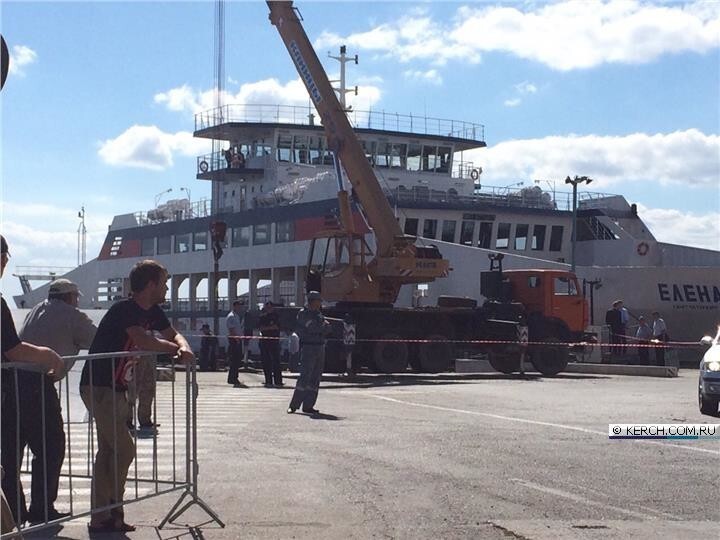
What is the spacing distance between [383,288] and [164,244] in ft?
75.2

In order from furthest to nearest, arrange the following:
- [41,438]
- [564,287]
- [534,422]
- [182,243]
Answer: [182,243], [564,287], [534,422], [41,438]

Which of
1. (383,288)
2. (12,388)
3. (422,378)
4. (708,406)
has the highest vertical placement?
(383,288)

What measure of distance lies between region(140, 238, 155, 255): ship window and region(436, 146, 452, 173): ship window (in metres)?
13.5

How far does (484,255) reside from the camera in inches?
1235

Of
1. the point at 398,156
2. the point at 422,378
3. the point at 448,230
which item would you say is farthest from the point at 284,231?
the point at 422,378

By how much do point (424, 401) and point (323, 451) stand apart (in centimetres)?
653

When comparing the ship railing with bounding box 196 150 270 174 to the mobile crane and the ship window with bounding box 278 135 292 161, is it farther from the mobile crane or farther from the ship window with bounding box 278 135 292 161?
the mobile crane

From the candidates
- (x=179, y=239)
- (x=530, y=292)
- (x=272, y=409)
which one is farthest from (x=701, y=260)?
(x=272, y=409)

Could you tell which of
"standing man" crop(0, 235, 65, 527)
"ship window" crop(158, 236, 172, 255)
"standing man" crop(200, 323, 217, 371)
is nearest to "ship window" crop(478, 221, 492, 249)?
"standing man" crop(200, 323, 217, 371)

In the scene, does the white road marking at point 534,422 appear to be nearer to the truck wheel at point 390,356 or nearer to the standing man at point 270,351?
the standing man at point 270,351

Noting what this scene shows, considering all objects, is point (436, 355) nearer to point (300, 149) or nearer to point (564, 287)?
point (564, 287)

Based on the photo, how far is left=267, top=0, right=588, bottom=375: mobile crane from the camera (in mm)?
24484

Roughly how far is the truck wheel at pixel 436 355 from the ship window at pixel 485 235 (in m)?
13.6

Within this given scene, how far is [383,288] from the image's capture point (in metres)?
25.7
